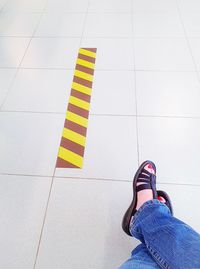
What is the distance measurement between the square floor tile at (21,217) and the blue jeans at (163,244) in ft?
1.56

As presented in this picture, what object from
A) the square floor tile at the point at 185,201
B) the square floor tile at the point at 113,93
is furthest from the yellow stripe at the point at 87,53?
the square floor tile at the point at 185,201

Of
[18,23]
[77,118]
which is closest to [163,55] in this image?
[77,118]

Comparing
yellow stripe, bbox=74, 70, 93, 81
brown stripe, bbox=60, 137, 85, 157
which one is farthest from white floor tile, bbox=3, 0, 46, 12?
brown stripe, bbox=60, 137, 85, 157

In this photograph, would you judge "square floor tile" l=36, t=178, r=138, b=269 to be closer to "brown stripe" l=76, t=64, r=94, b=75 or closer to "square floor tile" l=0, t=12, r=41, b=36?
"brown stripe" l=76, t=64, r=94, b=75

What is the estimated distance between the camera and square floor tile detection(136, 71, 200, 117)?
1767 millimetres

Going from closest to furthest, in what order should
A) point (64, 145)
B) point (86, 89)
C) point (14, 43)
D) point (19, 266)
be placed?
point (19, 266), point (64, 145), point (86, 89), point (14, 43)

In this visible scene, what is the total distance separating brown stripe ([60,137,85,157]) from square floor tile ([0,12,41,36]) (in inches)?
57.0

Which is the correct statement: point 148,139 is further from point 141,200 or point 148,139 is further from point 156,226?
point 156,226

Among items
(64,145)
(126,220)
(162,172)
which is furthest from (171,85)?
(126,220)

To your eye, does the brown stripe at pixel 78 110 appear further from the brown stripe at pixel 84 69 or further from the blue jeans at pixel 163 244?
the blue jeans at pixel 163 244

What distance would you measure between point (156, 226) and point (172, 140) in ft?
2.33

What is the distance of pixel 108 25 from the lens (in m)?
2.58

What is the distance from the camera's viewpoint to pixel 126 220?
46.3 inches

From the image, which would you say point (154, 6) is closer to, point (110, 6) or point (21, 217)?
point (110, 6)
